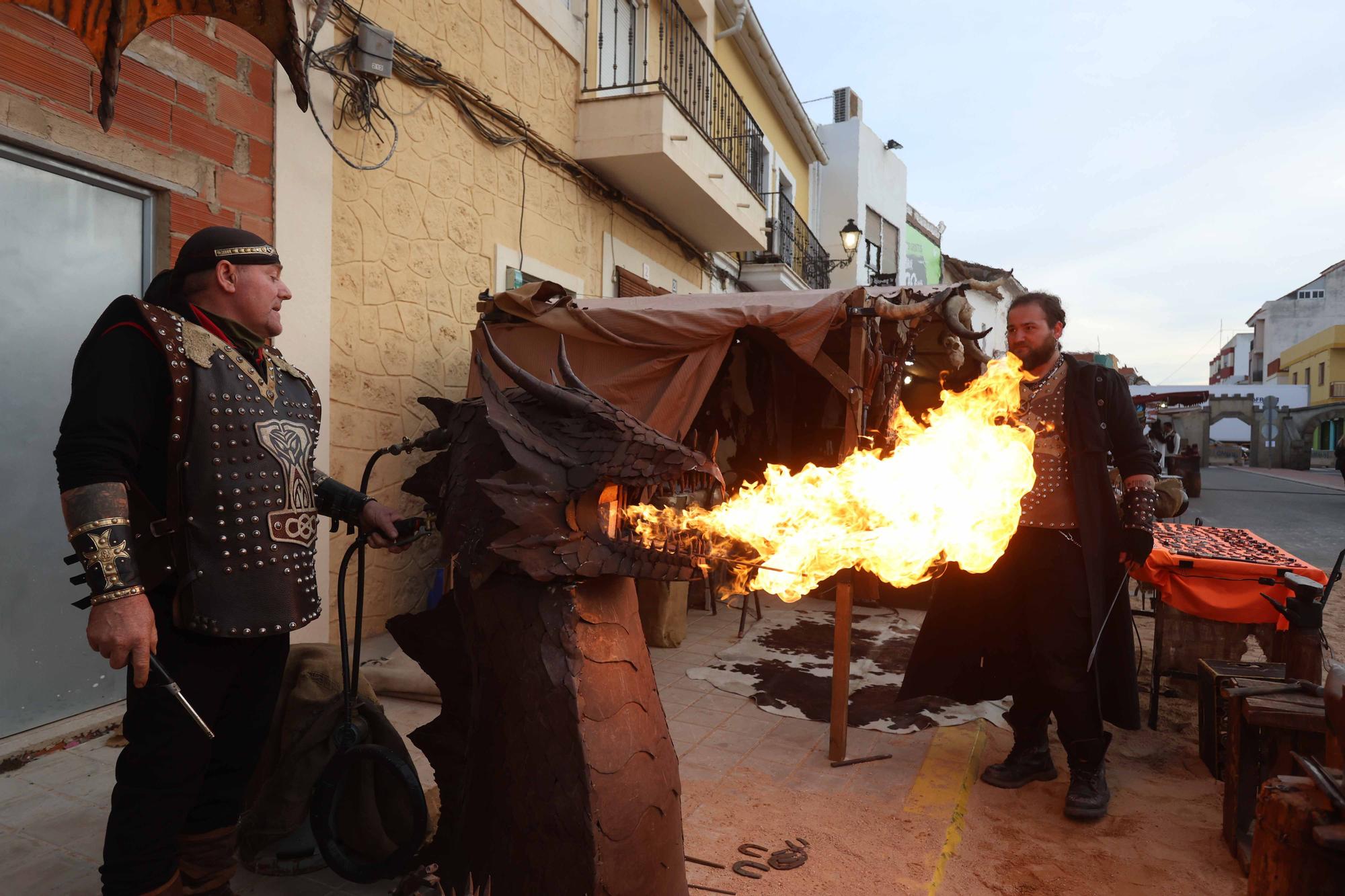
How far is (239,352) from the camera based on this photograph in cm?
217

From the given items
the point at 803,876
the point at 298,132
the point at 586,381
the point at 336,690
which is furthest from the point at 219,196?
the point at 803,876

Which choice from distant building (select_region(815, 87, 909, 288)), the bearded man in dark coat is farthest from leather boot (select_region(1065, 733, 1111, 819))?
distant building (select_region(815, 87, 909, 288))

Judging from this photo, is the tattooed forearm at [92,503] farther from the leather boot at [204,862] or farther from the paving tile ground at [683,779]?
the paving tile ground at [683,779]

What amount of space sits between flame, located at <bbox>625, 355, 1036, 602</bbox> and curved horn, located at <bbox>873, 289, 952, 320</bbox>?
0.70 m

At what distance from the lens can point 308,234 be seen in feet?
15.5

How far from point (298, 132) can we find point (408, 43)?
5.05ft

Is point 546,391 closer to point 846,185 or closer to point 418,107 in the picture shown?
point 418,107

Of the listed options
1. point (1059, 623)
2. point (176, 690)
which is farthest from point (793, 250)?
point (176, 690)

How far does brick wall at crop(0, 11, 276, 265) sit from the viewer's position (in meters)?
3.23

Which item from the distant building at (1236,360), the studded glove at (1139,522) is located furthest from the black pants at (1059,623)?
the distant building at (1236,360)

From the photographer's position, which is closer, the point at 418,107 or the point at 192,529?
the point at 192,529

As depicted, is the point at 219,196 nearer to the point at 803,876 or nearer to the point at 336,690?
the point at 336,690

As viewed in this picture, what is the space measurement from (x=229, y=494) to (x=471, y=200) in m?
5.02

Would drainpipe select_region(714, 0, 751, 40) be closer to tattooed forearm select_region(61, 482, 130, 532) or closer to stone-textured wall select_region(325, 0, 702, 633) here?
stone-textured wall select_region(325, 0, 702, 633)
